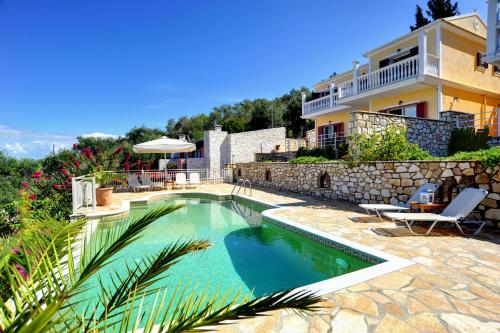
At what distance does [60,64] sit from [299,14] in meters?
16.8

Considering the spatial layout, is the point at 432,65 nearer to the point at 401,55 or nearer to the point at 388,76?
the point at 388,76

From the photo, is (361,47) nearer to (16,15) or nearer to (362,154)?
(362,154)

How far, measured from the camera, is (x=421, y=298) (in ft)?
9.82

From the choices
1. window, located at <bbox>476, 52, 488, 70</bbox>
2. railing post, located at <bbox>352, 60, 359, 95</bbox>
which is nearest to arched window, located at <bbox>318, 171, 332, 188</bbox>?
railing post, located at <bbox>352, 60, 359, 95</bbox>

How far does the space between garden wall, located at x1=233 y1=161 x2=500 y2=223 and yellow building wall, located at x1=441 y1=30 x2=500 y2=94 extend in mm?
7324

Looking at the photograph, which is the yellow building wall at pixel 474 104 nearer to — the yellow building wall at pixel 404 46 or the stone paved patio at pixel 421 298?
the yellow building wall at pixel 404 46

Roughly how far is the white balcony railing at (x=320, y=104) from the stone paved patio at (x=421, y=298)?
43.4ft

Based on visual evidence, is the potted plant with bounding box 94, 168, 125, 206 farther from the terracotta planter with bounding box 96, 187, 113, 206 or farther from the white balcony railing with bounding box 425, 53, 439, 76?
the white balcony railing with bounding box 425, 53, 439, 76

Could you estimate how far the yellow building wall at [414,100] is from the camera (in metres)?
12.3

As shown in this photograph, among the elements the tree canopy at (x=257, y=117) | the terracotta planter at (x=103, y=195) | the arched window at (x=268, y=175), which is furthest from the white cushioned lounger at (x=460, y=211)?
the tree canopy at (x=257, y=117)

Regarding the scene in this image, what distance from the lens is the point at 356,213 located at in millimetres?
7836

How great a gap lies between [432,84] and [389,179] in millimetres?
7010

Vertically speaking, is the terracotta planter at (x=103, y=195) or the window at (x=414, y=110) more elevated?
the window at (x=414, y=110)

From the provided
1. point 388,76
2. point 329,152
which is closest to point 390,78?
point 388,76
